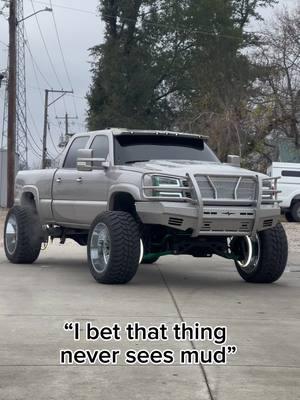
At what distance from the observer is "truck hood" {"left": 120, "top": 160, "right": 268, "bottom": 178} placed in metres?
9.56

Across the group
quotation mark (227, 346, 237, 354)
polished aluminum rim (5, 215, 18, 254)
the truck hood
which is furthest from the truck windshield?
quotation mark (227, 346, 237, 354)

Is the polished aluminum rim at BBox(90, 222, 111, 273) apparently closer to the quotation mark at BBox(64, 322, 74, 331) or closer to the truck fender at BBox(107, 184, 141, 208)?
the truck fender at BBox(107, 184, 141, 208)

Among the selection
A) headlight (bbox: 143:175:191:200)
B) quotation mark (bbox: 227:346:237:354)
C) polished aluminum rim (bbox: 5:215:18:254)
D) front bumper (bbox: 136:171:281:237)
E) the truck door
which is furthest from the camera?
polished aluminum rim (bbox: 5:215:18:254)

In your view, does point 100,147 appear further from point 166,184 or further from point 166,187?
point 166,187

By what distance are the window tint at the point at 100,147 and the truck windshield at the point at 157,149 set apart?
0.56 feet

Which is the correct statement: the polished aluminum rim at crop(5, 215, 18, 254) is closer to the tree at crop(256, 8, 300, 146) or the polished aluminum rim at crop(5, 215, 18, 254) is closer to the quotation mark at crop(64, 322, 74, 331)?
the quotation mark at crop(64, 322, 74, 331)

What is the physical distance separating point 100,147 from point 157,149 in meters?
0.86

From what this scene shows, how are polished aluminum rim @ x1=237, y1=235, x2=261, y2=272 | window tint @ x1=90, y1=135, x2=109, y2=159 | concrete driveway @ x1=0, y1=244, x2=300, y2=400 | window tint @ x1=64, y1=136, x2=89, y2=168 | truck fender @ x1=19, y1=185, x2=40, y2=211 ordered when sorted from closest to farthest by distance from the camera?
1. concrete driveway @ x1=0, y1=244, x2=300, y2=400
2. polished aluminum rim @ x1=237, y1=235, x2=261, y2=272
3. window tint @ x1=90, y1=135, x2=109, y2=159
4. window tint @ x1=64, y1=136, x2=89, y2=168
5. truck fender @ x1=19, y1=185, x2=40, y2=211

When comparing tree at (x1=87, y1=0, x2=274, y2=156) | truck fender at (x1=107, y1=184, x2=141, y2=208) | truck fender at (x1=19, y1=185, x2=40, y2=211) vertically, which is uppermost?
tree at (x1=87, y1=0, x2=274, y2=156)

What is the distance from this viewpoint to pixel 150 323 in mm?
7320

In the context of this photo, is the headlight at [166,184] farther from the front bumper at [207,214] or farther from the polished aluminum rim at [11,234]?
the polished aluminum rim at [11,234]

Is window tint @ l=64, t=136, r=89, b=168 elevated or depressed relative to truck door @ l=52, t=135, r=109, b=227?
elevated

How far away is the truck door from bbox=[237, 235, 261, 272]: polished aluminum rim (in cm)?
211

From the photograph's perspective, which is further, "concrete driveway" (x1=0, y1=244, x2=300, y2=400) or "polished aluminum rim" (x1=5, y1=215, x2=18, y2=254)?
"polished aluminum rim" (x1=5, y1=215, x2=18, y2=254)
